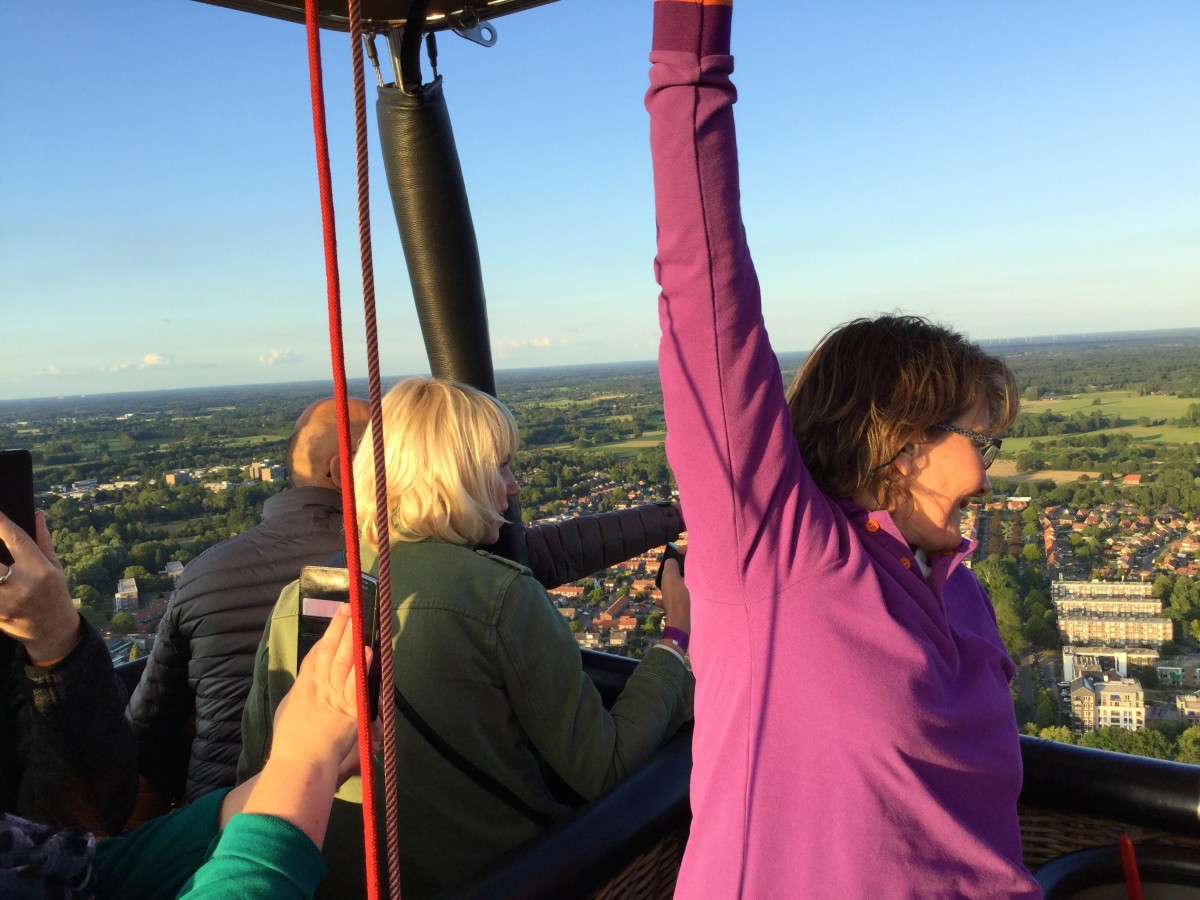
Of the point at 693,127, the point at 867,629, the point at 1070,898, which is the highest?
the point at 693,127

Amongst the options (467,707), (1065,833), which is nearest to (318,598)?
(467,707)

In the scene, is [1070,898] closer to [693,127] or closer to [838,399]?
[838,399]

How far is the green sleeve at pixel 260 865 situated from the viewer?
69 cm

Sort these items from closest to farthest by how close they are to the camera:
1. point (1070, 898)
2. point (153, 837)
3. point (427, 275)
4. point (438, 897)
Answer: point (153, 837) < point (438, 897) < point (1070, 898) < point (427, 275)

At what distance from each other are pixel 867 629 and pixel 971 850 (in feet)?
0.88

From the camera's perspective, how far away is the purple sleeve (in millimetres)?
914

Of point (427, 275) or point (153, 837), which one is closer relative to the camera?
point (153, 837)

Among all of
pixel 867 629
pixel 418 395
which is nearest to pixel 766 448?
pixel 867 629

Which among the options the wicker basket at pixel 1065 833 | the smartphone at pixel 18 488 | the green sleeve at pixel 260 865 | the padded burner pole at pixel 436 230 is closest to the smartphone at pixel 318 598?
the green sleeve at pixel 260 865

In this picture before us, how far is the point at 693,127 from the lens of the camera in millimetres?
908

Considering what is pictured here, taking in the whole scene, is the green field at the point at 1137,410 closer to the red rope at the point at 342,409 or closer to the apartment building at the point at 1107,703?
the apartment building at the point at 1107,703

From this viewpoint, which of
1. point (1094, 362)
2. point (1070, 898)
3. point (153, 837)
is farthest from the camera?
point (1094, 362)

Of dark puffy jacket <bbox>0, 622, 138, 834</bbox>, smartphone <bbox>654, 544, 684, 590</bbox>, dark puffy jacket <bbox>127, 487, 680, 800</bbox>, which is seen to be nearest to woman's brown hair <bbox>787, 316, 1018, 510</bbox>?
smartphone <bbox>654, 544, 684, 590</bbox>

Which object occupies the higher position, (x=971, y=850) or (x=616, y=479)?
(x=616, y=479)
